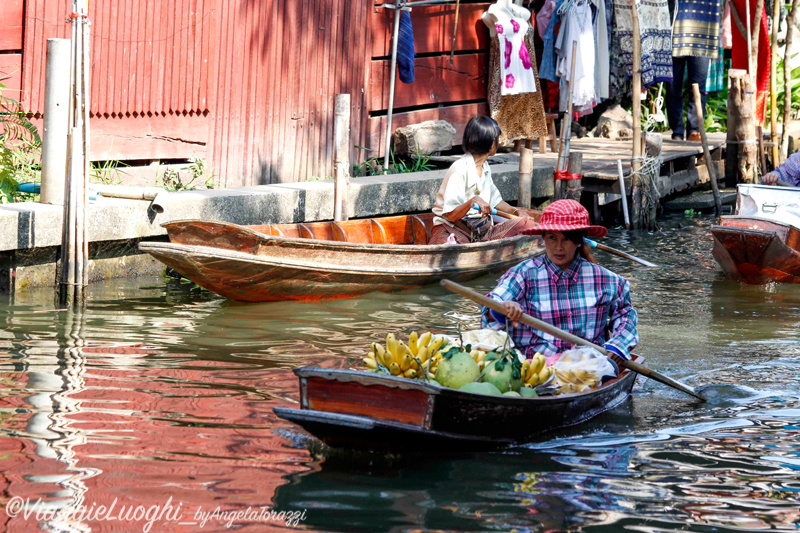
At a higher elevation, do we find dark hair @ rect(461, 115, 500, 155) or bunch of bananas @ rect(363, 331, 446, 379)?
dark hair @ rect(461, 115, 500, 155)

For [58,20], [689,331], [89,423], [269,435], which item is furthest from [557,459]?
[58,20]

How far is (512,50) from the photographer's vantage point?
12773mm

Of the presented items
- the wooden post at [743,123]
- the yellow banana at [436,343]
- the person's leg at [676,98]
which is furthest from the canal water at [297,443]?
the person's leg at [676,98]

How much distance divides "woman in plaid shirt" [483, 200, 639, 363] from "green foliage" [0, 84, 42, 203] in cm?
452

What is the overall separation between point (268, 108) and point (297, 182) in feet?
2.63

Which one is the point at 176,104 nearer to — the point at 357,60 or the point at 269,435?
the point at 357,60

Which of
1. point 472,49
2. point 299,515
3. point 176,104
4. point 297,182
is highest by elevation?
point 472,49

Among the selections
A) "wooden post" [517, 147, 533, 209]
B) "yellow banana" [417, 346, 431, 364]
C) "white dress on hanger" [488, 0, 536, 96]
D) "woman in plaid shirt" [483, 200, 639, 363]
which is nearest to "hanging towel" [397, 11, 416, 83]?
"white dress on hanger" [488, 0, 536, 96]

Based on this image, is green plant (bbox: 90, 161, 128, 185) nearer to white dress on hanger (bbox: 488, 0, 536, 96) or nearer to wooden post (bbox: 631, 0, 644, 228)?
white dress on hanger (bbox: 488, 0, 536, 96)

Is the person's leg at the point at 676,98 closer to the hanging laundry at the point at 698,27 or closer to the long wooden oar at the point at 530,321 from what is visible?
the hanging laundry at the point at 698,27

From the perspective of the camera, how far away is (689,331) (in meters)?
7.82

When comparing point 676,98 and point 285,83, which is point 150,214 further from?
point 676,98

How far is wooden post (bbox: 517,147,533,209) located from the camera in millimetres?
11203

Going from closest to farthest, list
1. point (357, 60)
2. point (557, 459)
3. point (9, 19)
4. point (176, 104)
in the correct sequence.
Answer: point (557, 459), point (9, 19), point (176, 104), point (357, 60)
